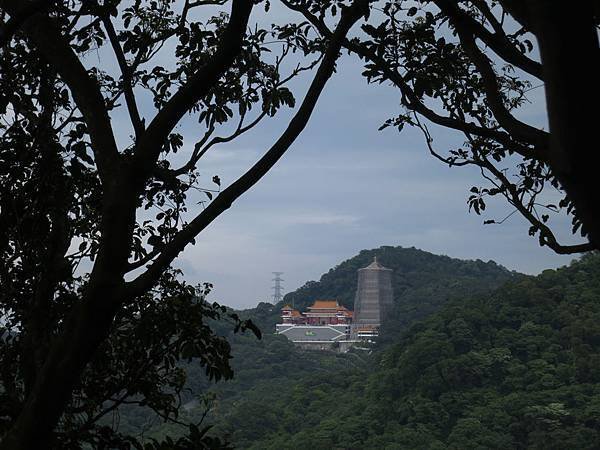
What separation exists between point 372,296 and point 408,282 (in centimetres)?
378

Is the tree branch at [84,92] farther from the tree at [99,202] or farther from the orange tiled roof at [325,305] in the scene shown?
the orange tiled roof at [325,305]

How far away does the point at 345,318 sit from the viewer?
60.9 m

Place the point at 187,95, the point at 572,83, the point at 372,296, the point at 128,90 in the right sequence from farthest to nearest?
the point at 372,296 < the point at 128,90 < the point at 187,95 < the point at 572,83

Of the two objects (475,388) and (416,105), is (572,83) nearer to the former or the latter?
(416,105)

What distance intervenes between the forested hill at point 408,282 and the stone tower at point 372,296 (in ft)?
3.27


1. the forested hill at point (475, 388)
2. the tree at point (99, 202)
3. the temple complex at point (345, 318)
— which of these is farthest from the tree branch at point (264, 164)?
the temple complex at point (345, 318)

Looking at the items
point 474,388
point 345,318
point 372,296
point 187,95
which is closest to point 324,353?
point 345,318

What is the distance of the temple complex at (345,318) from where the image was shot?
56.1 m

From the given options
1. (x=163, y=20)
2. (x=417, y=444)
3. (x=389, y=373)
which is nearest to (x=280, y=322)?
(x=389, y=373)

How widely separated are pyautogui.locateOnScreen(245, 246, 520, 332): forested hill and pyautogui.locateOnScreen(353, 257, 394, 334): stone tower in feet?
3.27

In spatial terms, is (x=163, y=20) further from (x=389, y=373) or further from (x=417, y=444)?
(x=389, y=373)

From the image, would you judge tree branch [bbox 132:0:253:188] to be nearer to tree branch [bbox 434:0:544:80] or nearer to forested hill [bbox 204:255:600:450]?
tree branch [bbox 434:0:544:80]

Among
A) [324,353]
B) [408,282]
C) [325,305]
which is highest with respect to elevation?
[408,282]

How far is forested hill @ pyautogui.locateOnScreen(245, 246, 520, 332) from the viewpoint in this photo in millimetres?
53750
